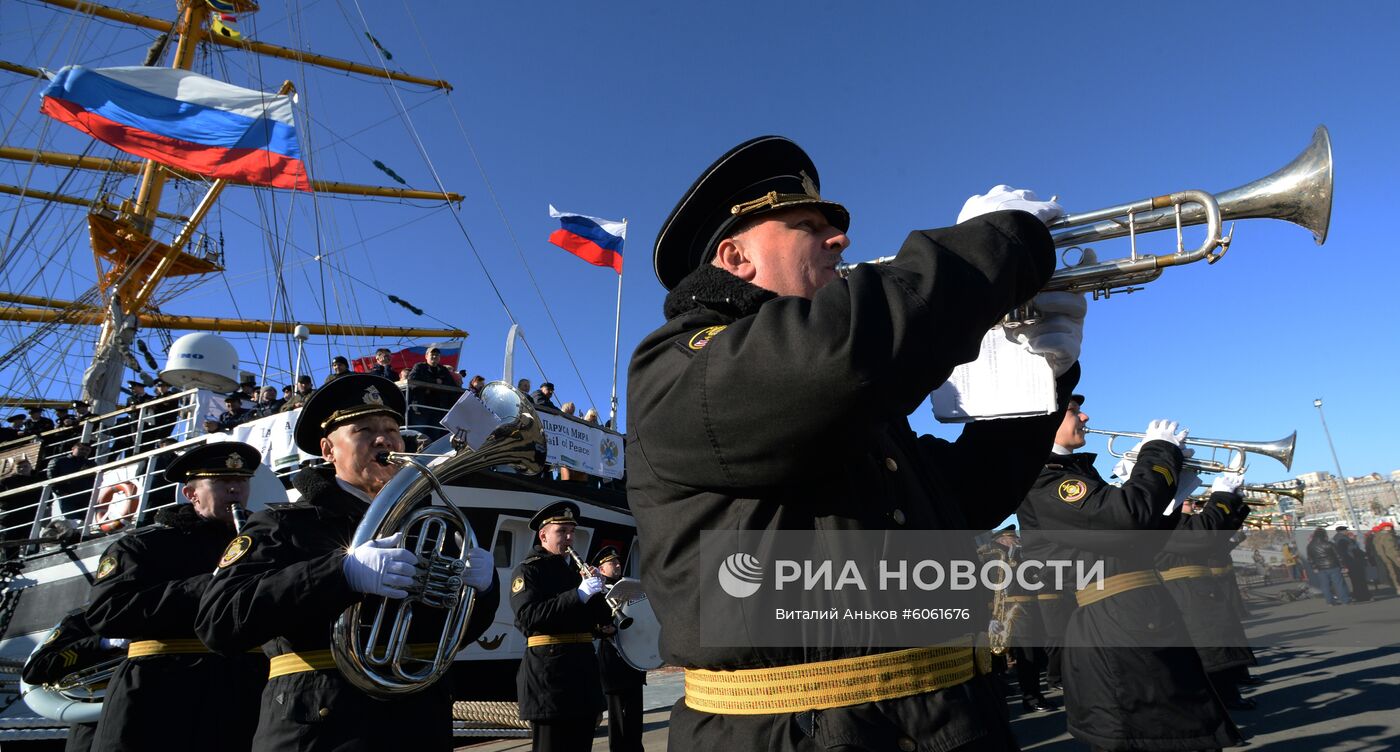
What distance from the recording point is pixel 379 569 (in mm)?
3051

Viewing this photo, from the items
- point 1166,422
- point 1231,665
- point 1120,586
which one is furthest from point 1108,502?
point 1231,665

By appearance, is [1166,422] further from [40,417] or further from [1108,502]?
[40,417]

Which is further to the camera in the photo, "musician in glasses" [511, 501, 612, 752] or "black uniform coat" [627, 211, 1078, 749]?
"musician in glasses" [511, 501, 612, 752]

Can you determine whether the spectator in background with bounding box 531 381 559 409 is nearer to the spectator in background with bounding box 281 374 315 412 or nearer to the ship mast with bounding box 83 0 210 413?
the spectator in background with bounding box 281 374 315 412

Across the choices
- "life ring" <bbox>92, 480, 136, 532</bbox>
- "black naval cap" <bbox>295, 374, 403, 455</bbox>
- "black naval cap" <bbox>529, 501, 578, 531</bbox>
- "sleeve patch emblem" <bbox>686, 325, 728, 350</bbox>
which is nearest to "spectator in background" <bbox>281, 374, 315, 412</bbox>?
"life ring" <bbox>92, 480, 136, 532</bbox>

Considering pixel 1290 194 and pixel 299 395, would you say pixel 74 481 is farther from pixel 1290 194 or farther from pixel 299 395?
pixel 1290 194

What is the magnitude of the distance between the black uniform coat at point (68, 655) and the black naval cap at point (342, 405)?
2836 millimetres

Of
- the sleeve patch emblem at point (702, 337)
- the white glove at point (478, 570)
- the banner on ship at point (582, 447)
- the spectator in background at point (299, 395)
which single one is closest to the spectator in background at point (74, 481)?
the spectator in background at point (299, 395)

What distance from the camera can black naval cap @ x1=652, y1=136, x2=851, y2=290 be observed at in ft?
6.55

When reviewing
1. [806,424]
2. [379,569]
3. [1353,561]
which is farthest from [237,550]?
[1353,561]

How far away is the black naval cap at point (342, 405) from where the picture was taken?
399cm

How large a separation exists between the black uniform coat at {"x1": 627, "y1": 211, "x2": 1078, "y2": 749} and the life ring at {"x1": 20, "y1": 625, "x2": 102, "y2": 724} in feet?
20.5

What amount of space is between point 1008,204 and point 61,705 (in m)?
7.51

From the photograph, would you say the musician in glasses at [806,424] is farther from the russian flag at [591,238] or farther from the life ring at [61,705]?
the russian flag at [591,238]
